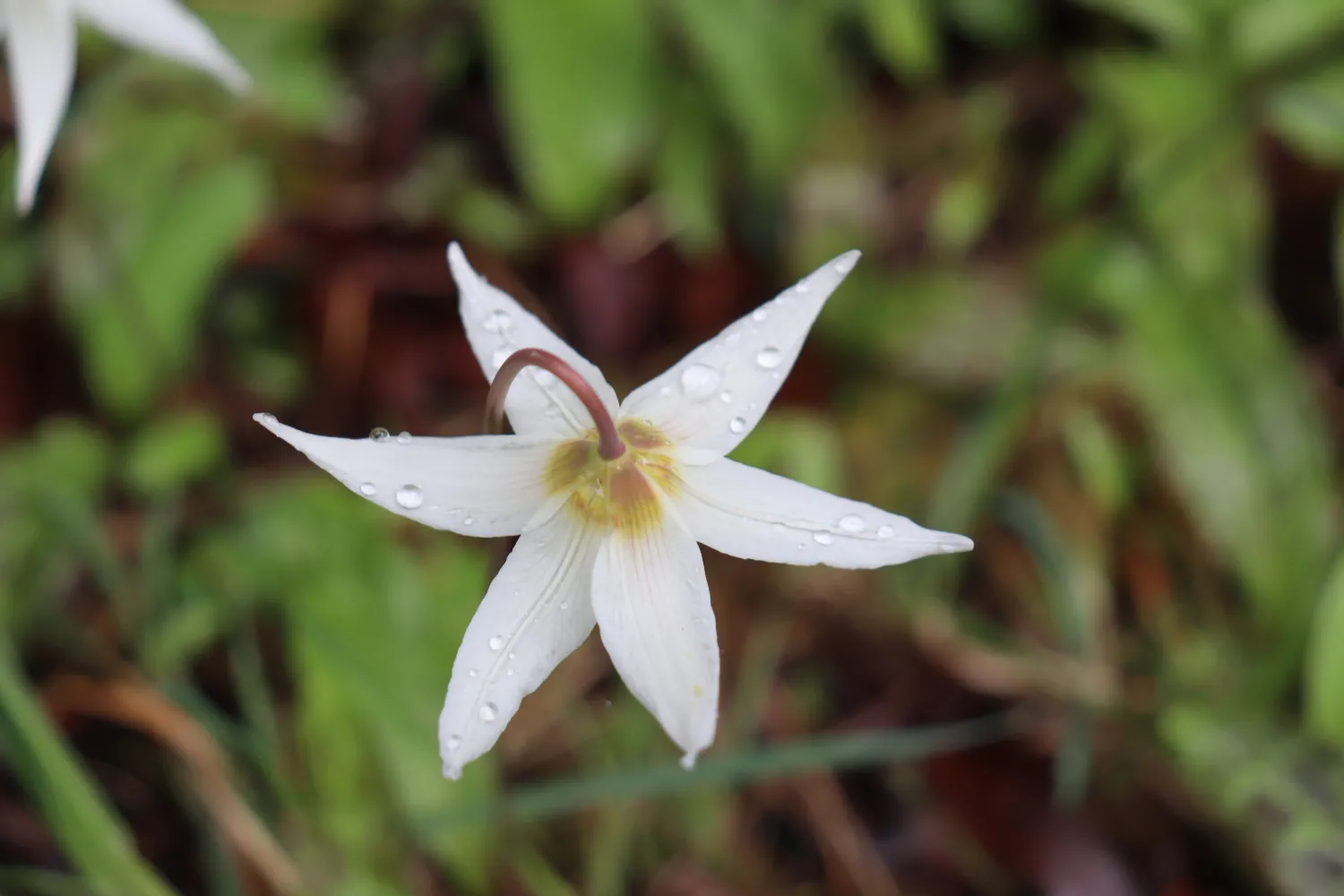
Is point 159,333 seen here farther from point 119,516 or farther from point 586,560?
point 586,560

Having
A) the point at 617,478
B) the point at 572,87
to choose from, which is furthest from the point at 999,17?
the point at 617,478

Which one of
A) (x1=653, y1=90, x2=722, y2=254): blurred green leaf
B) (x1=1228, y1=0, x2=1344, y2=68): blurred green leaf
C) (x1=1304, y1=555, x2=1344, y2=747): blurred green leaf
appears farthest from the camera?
(x1=653, y1=90, x2=722, y2=254): blurred green leaf

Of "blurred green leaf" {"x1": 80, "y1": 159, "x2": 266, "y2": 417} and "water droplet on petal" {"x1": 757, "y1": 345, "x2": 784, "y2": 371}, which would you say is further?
"blurred green leaf" {"x1": 80, "y1": 159, "x2": 266, "y2": 417}

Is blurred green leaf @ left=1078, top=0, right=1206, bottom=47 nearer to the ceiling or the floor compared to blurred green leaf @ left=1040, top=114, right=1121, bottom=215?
nearer to the ceiling

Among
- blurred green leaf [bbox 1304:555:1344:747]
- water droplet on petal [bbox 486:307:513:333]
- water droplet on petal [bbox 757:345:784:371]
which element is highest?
water droplet on petal [bbox 486:307:513:333]

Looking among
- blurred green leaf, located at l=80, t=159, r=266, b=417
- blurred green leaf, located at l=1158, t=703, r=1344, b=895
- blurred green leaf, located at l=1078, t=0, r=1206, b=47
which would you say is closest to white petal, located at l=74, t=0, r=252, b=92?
blurred green leaf, located at l=80, t=159, r=266, b=417

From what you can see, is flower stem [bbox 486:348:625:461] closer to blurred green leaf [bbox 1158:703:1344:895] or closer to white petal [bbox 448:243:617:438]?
white petal [bbox 448:243:617:438]

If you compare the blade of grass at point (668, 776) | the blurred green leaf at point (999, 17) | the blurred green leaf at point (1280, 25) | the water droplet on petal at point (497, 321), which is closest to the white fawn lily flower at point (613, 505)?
the water droplet on petal at point (497, 321)
